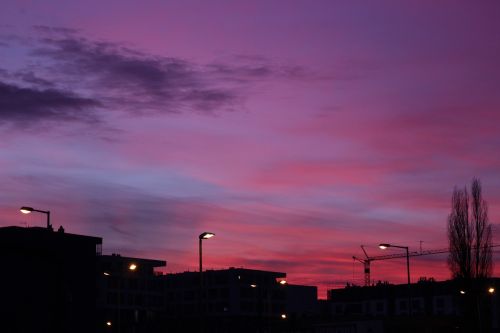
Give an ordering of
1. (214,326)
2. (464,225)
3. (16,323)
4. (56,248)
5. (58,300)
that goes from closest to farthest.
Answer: (58,300)
(16,323)
(56,248)
(464,225)
(214,326)

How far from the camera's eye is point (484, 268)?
9419 cm

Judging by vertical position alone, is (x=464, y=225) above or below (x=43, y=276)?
above

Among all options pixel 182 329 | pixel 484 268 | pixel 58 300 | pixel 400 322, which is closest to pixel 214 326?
pixel 182 329

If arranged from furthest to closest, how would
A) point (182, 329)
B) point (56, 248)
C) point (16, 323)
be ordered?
point (182, 329) < point (56, 248) < point (16, 323)

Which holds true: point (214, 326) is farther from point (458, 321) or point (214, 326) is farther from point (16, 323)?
point (16, 323)

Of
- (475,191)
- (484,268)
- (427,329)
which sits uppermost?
(475,191)

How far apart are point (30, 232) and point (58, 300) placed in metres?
38.0

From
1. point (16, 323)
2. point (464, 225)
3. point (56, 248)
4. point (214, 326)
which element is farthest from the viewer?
point (214, 326)

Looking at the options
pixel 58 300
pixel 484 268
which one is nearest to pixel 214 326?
pixel 484 268

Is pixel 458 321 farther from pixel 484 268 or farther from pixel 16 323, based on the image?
pixel 16 323

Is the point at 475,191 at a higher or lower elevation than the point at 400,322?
higher

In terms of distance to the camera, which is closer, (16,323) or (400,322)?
(16,323)

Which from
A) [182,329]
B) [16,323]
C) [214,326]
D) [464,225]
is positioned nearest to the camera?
[16,323]

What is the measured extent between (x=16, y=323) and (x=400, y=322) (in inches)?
1876
